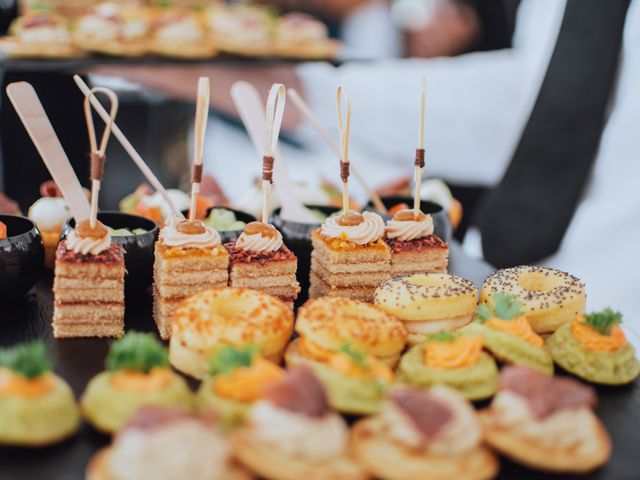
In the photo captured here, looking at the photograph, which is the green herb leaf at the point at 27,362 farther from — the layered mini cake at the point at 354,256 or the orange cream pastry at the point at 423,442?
the layered mini cake at the point at 354,256

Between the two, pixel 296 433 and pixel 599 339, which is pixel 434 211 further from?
pixel 296 433

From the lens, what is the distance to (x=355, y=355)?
1923mm

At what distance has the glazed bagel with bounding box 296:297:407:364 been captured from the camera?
81.4 inches

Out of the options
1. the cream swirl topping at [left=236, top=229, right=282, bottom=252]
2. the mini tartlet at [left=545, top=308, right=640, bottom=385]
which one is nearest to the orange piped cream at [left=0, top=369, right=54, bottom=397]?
the cream swirl topping at [left=236, top=229, right=282, bottom=252]

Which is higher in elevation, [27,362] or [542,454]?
[27,362]

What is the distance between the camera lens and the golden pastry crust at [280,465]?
5.16 feet

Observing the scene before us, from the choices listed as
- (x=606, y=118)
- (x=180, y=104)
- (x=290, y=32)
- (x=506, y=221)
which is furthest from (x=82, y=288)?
(x=180, y=104)

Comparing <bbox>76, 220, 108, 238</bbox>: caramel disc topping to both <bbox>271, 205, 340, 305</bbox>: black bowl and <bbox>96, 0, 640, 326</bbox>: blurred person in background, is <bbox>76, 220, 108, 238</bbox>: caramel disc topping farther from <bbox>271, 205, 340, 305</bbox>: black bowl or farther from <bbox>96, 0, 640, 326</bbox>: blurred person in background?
<bbox>96, 0, 640, 326</bbox>: blurred person in background

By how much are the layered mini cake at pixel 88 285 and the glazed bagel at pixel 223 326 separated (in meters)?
0.26

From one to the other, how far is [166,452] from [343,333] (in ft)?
2.30

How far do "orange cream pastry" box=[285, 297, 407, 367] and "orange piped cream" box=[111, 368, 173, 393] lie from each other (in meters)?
0.42

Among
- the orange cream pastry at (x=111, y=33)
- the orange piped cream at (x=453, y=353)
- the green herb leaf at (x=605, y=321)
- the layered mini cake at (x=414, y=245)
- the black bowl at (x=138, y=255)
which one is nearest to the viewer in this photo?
the orange piped cream at (x=453, y=353)

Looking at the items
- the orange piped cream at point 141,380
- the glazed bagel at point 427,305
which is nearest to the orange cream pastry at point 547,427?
the glazed bagel at point 427,305

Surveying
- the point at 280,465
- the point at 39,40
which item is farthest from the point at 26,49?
the point at 280,465
